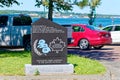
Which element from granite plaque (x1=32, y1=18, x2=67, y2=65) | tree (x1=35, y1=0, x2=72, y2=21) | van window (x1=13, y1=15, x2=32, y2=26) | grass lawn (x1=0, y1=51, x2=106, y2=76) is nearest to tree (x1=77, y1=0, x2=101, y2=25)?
tree (x1=35, y1=0, x2=72, y2=21)

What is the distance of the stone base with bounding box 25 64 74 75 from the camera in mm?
12406

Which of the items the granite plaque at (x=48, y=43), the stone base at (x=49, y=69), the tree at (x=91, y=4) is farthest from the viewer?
the tree at (x=91, y=4)

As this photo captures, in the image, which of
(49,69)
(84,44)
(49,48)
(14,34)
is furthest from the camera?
(84,44)

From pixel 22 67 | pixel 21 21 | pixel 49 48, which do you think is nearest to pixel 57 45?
pixel 49 48

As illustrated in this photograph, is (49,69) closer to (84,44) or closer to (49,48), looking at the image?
(49,48)

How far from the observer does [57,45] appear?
12.9 meters

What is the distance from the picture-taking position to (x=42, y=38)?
12.8m

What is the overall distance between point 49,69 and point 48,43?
83 centimetres

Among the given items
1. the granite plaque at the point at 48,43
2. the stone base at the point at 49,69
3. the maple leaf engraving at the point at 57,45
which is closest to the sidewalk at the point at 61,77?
the stone base at the point at 49,69

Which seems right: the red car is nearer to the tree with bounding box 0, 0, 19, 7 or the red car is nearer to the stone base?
the tree with bounding box 0, 0, 19, 7

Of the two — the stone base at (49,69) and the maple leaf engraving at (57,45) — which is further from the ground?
the maple leaf engraving at (57,45)

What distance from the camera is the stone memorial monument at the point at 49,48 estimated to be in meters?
12.6

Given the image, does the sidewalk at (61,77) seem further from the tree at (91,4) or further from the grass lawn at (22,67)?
the tree at (91,4)

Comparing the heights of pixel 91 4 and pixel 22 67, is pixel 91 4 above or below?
below
